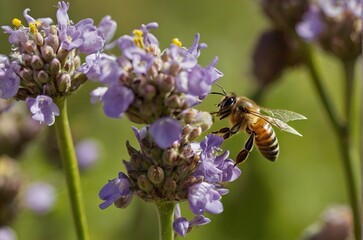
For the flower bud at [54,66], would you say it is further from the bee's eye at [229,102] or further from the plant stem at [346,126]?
the plant stem at [346,126]

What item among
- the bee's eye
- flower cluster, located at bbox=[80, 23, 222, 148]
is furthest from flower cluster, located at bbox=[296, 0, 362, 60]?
flower cluster, located at bbox=[80, 23, 222, 148]

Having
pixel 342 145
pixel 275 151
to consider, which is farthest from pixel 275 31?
pixel 275 151

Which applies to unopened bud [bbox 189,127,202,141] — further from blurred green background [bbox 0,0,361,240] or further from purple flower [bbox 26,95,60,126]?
blurred green background [bbox 0,0,361,240]

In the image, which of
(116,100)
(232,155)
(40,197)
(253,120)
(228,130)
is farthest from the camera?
(232,155)

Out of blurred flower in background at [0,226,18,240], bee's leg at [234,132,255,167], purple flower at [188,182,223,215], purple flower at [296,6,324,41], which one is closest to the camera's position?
purple flower at [188,182,223,215]

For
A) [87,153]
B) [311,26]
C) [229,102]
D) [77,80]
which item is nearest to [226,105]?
[229,102]

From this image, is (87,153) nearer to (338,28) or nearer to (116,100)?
(338,28)

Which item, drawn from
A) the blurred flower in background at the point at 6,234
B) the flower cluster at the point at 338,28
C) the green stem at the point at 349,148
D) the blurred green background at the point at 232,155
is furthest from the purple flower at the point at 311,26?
the blurred flower in background at the point at 6,234
